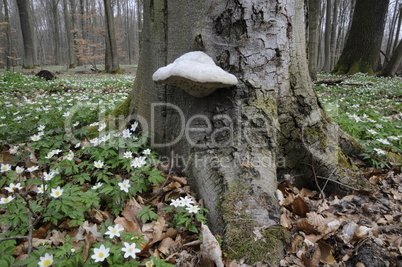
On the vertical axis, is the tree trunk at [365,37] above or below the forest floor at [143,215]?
above

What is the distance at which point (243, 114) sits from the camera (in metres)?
2.12

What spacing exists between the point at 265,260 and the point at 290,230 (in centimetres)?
43

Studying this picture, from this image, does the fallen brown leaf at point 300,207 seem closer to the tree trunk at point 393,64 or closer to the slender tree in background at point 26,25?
the tree trunk at point 393,64

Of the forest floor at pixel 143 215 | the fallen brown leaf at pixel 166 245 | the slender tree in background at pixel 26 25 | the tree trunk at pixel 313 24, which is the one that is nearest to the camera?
the forest floor at pixel 143 215

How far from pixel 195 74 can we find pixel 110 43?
1409 centimetres

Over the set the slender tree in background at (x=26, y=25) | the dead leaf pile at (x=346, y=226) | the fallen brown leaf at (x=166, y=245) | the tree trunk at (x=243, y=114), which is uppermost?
the slender tree in background at (x=26, y=25)

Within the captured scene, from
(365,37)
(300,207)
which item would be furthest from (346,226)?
(365,37)

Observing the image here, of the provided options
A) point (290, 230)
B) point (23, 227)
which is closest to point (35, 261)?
point (23, 227)

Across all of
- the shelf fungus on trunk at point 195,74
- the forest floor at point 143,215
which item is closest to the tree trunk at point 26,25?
the forest floor at point 143,215

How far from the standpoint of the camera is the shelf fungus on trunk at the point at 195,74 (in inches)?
67.5

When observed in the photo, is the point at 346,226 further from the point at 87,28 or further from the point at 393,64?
the point at 87,28

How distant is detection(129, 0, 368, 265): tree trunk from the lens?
75.3 inches

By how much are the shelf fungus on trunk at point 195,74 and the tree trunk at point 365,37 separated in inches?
487

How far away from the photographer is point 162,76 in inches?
71.3
